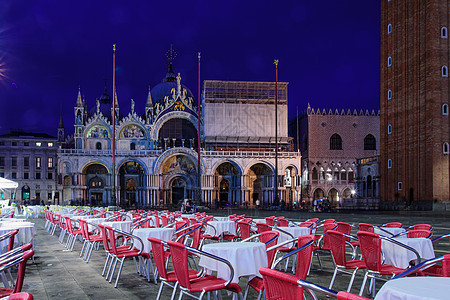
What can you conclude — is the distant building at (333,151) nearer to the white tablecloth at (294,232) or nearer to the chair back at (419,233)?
the white tablecloth at (294,232)

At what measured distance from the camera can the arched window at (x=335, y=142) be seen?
5659cm

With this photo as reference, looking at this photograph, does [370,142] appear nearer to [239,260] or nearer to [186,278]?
[239,260]

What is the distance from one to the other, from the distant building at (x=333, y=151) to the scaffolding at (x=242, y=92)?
563cm

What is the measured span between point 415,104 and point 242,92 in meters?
23.5

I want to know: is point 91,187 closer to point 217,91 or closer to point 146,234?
point 217,91

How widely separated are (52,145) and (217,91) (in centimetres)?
3028

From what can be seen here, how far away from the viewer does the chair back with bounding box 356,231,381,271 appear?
592 centimetres

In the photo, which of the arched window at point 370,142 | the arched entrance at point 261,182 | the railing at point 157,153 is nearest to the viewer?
the railing at point 157,153

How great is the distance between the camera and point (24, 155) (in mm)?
64625

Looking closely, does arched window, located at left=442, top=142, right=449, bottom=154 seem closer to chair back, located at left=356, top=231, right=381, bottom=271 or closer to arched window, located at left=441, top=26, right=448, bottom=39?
arched window, located at left=441, top=26, right=448, bottom=39

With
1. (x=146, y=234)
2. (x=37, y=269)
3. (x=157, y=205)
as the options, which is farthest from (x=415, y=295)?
(x=157, y=205)

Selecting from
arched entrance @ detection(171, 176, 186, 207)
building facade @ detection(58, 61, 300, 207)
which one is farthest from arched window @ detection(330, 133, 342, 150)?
arched entrance @ detection(171, 176, 186, 207)

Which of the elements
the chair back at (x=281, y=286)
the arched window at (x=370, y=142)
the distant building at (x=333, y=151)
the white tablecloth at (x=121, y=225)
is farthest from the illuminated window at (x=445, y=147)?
the chair back at (x=281, y=286)

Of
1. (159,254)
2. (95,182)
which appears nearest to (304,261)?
(159,254)
